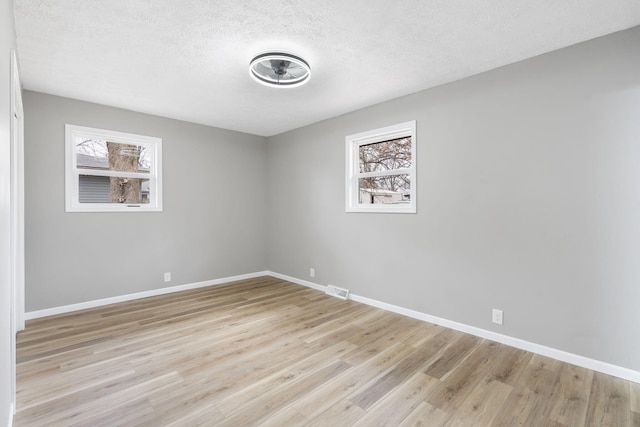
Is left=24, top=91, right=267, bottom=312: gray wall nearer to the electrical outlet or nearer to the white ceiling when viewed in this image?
the white ceiling

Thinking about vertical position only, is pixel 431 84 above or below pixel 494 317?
above

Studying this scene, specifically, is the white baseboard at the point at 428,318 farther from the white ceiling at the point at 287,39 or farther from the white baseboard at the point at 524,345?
the white ceiling at the point at 287,39

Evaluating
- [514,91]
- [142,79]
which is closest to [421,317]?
[514,91]

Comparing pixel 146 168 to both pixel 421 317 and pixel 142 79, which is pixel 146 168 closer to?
pixel 142 79

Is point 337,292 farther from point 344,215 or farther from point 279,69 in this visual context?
point 279,69

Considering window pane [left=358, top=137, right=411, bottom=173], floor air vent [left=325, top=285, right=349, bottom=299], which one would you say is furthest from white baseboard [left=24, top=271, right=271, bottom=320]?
window pane [left=358, top=137, right=411, bottom=173]

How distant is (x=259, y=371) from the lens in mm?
2340

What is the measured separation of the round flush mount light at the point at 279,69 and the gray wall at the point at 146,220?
2.26 meters

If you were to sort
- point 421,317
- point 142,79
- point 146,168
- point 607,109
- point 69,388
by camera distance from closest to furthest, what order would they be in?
point 69,388 → point 607,109 → point 142,79 → point 421,317 → point 146,168

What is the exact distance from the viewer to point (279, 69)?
278 centimetres

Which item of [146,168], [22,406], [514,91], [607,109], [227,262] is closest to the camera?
[22,406]

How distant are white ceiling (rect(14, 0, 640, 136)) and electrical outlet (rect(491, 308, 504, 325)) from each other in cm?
231

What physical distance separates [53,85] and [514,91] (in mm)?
4689

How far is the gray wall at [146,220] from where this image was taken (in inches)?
135
